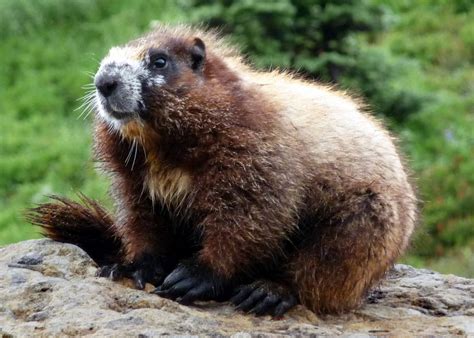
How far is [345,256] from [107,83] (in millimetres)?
1665

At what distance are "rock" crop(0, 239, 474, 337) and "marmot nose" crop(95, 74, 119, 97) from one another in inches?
39.2

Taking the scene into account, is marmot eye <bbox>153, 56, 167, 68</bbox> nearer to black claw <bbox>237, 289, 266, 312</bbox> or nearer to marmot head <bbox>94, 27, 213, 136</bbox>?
marmot head <bbox>94, 27, 213, 136</bbox>

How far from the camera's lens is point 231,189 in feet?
17.1

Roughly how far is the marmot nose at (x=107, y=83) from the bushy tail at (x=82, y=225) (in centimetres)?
93

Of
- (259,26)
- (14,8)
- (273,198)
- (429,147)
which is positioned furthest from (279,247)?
(14,8)

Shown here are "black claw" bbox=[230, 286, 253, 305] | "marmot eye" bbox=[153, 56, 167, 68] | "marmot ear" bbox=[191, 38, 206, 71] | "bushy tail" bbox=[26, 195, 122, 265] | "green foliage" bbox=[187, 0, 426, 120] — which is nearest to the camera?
"black claw" bbox=[230, 286, 253, 305]

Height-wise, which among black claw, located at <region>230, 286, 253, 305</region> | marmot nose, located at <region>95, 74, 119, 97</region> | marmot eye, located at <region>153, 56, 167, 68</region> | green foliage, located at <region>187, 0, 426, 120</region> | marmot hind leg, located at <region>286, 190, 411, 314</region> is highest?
marmot eye, located at <region>153, 56, 167, 68</region>

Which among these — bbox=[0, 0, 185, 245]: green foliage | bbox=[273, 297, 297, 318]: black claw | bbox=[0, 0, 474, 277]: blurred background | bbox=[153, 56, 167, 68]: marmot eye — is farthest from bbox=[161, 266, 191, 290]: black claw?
bbox=[0, 0, 185, 245]: green foliage

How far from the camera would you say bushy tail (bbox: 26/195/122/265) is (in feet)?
19.1

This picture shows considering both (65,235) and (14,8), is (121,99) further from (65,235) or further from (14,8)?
(14,8)

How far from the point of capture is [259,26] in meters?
11.7

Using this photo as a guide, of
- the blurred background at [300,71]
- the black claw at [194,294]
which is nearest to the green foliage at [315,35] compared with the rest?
the blurred background at [300,71]

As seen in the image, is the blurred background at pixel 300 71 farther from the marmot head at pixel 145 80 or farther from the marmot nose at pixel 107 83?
the marmot nose at pixel 107 83

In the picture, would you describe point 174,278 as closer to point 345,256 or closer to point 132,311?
point 132,311
